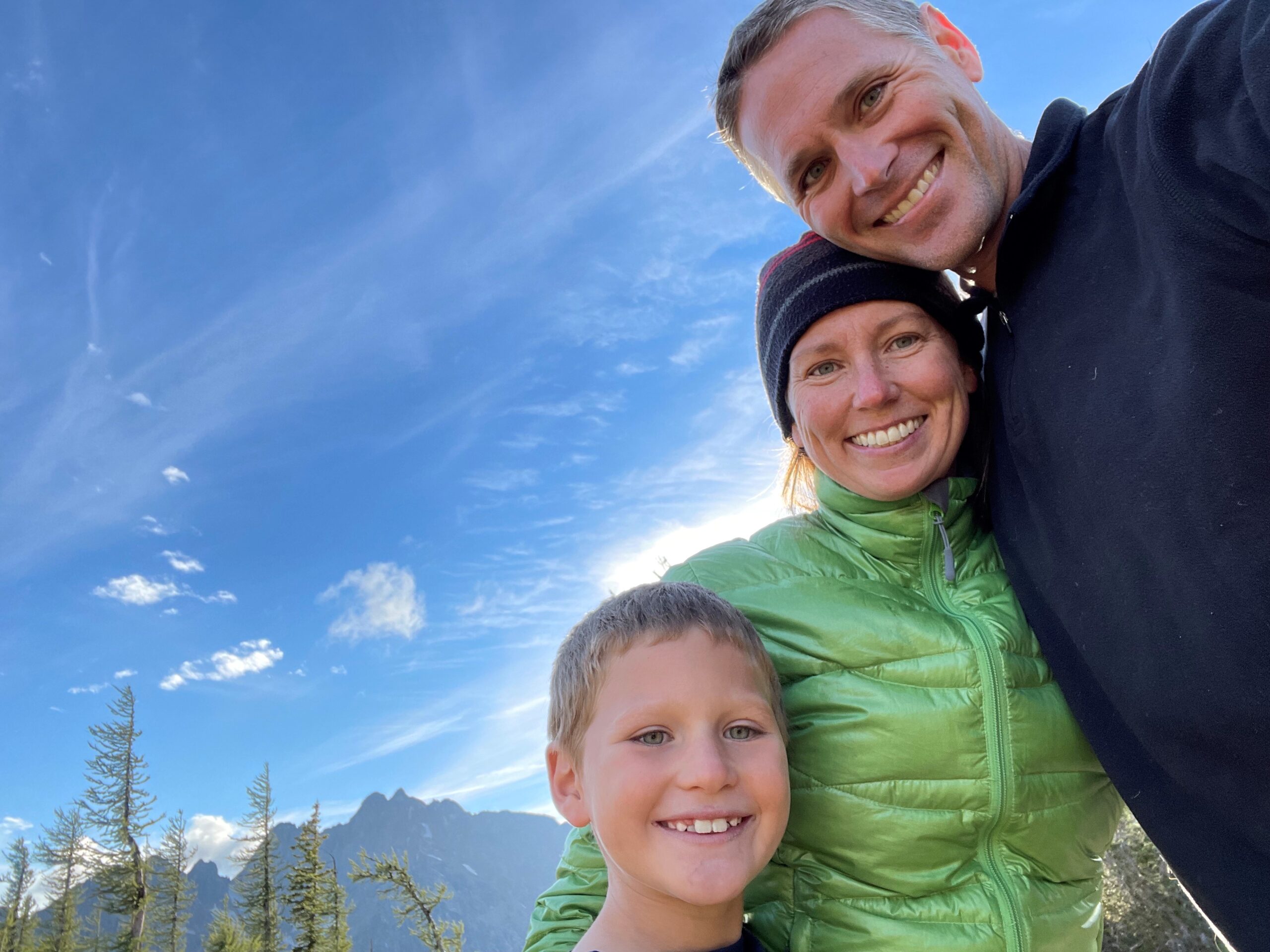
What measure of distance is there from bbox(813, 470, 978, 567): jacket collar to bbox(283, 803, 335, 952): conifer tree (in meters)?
36.2

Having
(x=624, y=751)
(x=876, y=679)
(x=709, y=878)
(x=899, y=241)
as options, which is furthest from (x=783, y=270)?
(x=709, y=878)

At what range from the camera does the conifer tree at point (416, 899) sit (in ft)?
74.4

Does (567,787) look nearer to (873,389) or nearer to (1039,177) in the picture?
(873,389)

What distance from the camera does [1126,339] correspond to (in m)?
1.93

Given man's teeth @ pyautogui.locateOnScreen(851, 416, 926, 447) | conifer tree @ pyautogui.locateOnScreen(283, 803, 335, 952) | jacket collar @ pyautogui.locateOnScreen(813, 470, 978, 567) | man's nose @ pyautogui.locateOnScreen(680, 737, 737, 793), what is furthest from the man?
Answer: conifer tree @ pyautogui.locateOnScreen(283, 803, 335, 952)

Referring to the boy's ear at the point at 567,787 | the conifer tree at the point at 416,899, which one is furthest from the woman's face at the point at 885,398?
the conifer tree at the point at 416,899

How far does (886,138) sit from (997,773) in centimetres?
192

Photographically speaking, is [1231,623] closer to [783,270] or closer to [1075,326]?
[1075,326]

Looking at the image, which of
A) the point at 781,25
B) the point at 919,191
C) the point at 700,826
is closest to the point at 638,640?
the point at 700,826

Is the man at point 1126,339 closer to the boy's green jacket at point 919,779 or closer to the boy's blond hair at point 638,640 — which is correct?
the boy's green jacket at point 919,779

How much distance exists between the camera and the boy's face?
2154 millimetres

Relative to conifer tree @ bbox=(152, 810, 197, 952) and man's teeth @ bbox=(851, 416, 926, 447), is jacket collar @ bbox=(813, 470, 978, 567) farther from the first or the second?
conifer tree @ bbox=(152, 810, 197, 952)

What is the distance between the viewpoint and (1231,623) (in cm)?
173

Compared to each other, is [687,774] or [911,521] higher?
[911,521]
